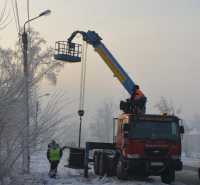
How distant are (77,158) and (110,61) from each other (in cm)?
467

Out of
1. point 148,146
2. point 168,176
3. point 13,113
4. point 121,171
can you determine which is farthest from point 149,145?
point 13,113

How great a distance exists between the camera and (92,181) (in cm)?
2270

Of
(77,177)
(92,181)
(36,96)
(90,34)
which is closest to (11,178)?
(36,96)

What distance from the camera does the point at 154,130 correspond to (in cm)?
2255

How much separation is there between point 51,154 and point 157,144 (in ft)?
16.7

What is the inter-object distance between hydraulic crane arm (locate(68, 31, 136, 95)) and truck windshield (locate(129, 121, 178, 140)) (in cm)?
363

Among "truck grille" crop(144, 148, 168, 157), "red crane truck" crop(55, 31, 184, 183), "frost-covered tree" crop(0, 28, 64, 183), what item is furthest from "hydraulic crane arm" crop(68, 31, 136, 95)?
"frost-covered tree" crop(0, 28, 64, 183)

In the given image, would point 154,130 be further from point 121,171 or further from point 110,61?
point 110,61

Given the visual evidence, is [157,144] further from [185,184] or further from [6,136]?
[6,136]

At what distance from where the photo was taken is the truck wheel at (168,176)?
75.6ft

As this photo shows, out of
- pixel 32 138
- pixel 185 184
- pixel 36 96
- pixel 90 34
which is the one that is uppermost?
pixel 90 34

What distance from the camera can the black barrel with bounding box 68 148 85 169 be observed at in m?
25.8

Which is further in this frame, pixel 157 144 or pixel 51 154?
pixel 51 154

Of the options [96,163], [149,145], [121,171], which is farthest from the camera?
[96,163]
